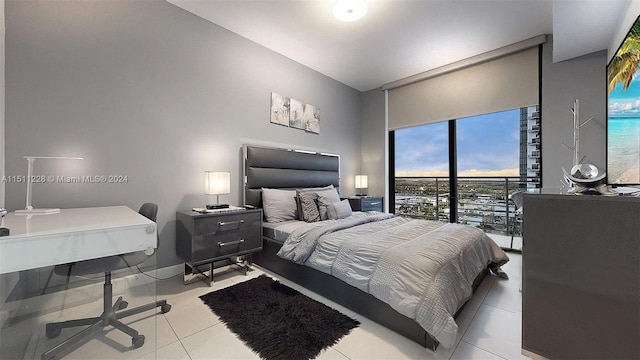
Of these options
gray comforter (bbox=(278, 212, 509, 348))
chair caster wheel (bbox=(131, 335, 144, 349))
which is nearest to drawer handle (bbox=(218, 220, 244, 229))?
gray comforter (bbox=(278, 212, 509, 348))

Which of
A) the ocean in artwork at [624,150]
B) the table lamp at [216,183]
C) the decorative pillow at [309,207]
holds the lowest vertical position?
the decorative pillow at [309,207]

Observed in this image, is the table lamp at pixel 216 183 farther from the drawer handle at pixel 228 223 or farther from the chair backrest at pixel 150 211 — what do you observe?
the chair backrest at pixel 150 211

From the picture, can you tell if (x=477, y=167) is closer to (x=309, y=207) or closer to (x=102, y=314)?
(x=309, y=207)

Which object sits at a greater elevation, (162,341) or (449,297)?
(449,297)

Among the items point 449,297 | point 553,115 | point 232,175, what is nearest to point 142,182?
point 232,175

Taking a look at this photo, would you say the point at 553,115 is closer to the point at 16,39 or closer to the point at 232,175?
the point at 232,175

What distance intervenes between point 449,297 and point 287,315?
3.82ft

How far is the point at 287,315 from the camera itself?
1.92 meters

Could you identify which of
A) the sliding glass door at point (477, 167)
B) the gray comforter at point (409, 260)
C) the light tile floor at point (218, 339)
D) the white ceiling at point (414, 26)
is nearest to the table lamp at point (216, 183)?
the gray comforter at point (409, 260)

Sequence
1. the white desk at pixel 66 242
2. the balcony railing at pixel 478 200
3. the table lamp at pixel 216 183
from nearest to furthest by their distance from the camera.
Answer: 1. the white desk at pixel 66 242
2. the table lamp at pixel 216 183
3. the balcony railing at pixel 478 200

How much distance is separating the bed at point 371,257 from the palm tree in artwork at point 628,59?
1509 mm

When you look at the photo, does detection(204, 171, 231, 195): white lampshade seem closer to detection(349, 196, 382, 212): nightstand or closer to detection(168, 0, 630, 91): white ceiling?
detection(168, 0, 630, 91): white ceiling

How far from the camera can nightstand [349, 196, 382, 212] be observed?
13.7 feet

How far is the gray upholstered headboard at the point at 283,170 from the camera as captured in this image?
3.20m
